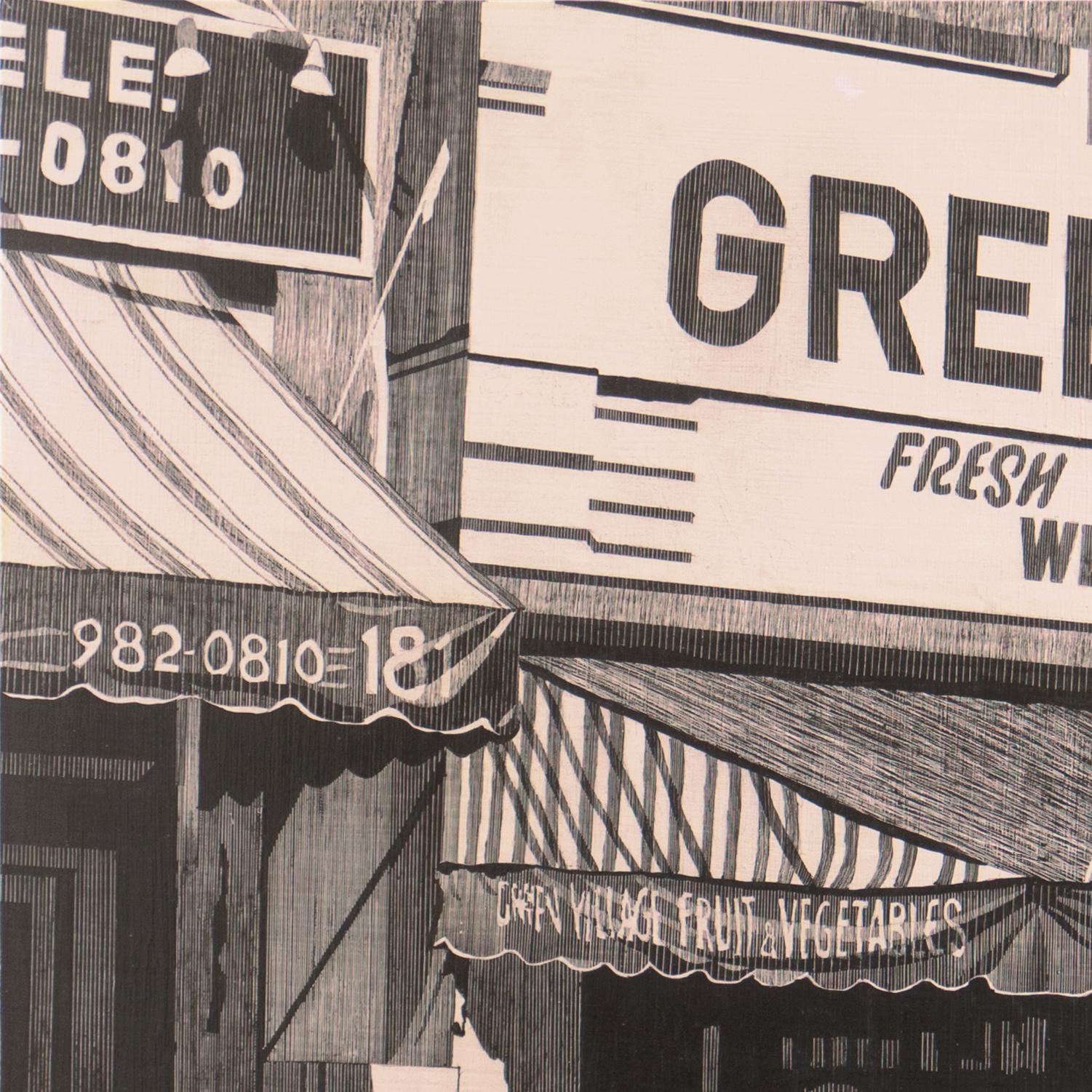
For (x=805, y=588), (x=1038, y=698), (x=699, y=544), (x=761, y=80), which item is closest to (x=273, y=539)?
(x=699, y=544)

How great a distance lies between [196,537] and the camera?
4.01m

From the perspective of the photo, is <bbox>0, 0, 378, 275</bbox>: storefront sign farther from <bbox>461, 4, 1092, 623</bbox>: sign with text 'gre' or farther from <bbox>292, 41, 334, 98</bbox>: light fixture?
<bbox>461, 4, 1092, 623</bbox>: sign with text 'gre'

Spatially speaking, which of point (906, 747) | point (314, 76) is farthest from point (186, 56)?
point (906, 747)

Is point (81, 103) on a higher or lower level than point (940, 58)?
lower

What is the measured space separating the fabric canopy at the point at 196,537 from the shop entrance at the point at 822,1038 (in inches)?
55.3

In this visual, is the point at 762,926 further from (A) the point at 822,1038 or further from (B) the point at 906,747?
(B) the point at 906,747

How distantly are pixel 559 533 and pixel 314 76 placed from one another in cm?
185

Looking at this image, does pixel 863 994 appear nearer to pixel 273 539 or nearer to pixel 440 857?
pixel 440 857

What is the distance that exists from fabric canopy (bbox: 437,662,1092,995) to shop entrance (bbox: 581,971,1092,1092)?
32 centimetres

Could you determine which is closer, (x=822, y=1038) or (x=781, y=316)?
(x=822, y=1038)

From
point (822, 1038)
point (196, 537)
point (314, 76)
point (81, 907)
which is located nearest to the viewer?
point (196, 537)

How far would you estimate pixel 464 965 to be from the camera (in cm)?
447

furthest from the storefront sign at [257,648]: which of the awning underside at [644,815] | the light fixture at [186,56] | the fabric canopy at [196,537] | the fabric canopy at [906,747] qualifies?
the light fixture at [186,56]

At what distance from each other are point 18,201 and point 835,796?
3497mm
